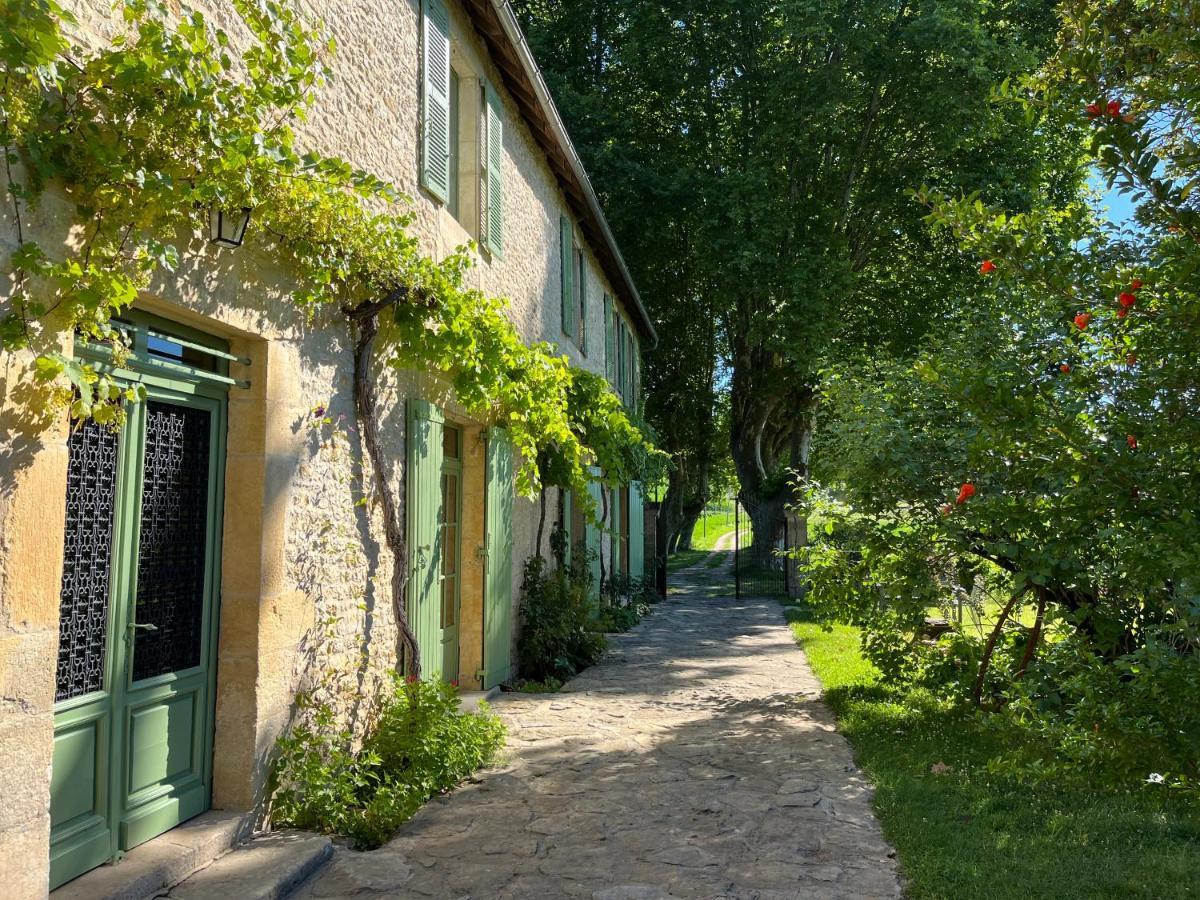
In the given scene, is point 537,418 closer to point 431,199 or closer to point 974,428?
point 431,199

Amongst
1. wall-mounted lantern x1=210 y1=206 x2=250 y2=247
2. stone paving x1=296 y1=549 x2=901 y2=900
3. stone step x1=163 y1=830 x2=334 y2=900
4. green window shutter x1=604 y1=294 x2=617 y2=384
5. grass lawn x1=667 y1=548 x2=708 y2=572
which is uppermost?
green window shutter x1=604 y1=294 x2=617 y2=384

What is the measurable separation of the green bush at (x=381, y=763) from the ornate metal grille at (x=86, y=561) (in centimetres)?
114

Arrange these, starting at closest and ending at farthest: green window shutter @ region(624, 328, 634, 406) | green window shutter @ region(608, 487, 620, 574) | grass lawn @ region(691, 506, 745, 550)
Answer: green window shutter @ region(608, 487, 620, 574), green window shutter @ region(624, 328, 634, 406), grass lawn @ region(691, 506, 745, 550)

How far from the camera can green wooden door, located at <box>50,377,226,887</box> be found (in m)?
3.25

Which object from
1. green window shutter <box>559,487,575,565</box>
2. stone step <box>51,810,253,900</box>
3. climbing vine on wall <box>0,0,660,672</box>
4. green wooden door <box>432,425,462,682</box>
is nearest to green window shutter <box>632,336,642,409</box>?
green window shutter <box>559,487,575,565</box>

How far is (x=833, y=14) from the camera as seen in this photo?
14.1 metres

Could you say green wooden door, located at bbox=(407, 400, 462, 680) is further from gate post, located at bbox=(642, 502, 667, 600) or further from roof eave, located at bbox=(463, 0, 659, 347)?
gate post, located at bbox=(642, 502, 667, 600)

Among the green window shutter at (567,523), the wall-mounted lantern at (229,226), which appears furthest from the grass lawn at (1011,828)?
the green window shutter at (567,523)

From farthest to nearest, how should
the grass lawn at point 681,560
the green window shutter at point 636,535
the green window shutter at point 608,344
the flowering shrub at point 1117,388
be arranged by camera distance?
1. the grass lawn at point 681,560
2. the green window shutter at point 636,535
3. the green window shutter at point 608,344
4. the flowering shrub at point 1117,388

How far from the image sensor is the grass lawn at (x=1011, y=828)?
3.54 meters

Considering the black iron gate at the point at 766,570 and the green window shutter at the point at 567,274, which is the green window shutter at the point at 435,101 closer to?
the green window shutter at the point at 567,274

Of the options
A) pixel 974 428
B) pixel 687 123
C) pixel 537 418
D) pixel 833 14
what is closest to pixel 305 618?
pixel 537 418

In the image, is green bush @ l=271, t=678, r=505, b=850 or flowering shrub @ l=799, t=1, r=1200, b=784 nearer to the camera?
flowering shrub @ l=799, t=1, r=1200, b=784

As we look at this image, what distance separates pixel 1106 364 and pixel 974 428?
3001 millimetres
